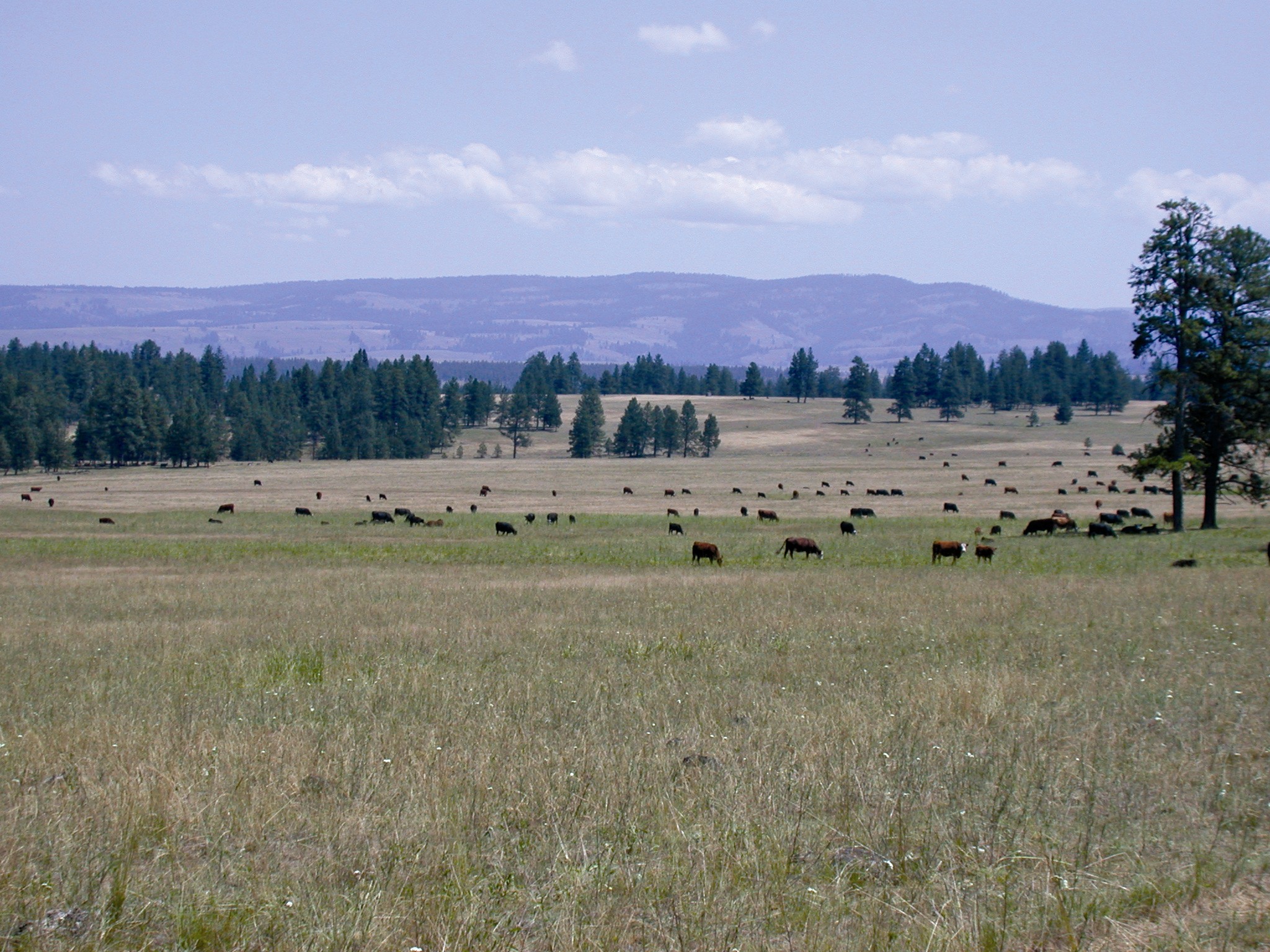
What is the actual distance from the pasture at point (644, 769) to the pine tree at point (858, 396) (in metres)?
149

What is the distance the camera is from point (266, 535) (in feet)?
163

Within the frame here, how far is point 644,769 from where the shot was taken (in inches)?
304

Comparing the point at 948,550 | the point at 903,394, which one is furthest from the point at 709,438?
the point at 948,550

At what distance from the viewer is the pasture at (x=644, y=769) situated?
5297 millimetres

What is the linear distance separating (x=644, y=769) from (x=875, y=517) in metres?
53.2

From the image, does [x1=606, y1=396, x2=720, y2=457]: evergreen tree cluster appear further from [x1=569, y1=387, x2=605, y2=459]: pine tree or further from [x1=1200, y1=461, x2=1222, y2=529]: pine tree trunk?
[x1=1200, y1=461, x2=1222, y2=529]: pine tree trunk

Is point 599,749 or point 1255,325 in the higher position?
point 1255,325

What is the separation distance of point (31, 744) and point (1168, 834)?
8.69m

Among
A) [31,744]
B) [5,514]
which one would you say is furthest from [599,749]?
[5,514]

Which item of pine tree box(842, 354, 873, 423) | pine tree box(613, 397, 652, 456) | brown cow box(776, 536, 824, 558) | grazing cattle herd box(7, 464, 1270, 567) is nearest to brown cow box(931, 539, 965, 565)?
grazing cattle herd box(7, 464, 1270, 567)

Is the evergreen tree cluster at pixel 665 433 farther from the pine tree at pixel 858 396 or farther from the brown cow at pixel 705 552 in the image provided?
the brown cow at pixel 705 552

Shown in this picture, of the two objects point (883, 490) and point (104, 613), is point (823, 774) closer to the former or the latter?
point (104, 613)

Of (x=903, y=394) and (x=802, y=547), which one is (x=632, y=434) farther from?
(x=802, y=547)

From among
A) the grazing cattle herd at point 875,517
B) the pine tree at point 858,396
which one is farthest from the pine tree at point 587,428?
the grazing cattle herd at point 875,517
